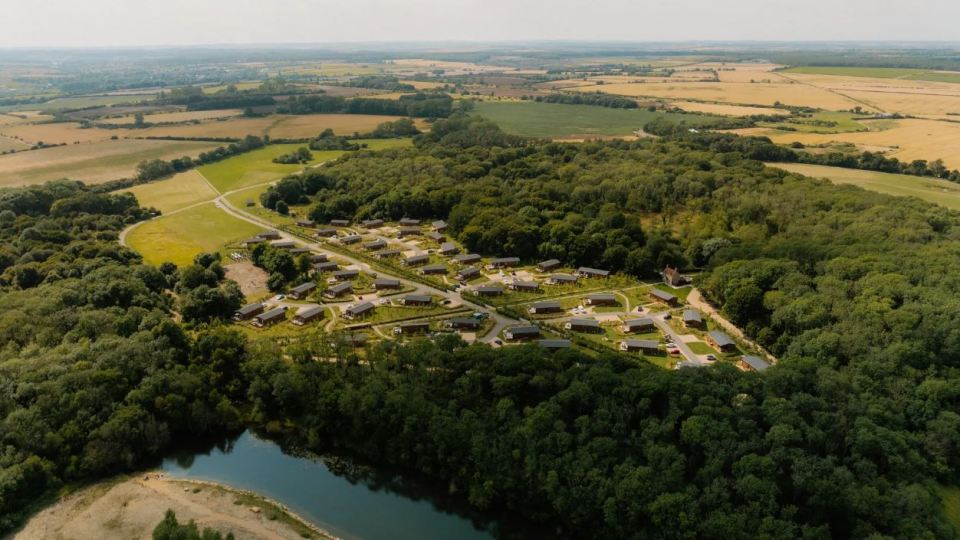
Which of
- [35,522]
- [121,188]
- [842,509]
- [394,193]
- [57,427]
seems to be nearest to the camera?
[842,509]

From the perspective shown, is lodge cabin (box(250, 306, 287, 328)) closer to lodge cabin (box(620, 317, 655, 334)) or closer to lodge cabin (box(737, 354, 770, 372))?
lodge cabin (box(620, 317, 655, 334))

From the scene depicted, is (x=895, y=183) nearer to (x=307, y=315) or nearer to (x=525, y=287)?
(x=525, y=287)

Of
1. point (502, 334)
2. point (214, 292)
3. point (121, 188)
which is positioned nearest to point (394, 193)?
point (214, 292)

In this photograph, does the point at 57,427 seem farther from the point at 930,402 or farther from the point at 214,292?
the point at 930,402

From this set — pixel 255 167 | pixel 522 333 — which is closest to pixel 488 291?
pixel 522 333

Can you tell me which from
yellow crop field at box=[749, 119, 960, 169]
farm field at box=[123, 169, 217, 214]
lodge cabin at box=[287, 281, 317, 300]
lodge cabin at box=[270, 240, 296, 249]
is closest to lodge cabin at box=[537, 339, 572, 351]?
lodge cabin at box=[287, 281, 317, 300]

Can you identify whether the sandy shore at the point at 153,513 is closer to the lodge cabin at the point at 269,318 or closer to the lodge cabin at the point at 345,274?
the lodge cabin at the point at 269,318

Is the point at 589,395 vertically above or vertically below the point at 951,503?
above
